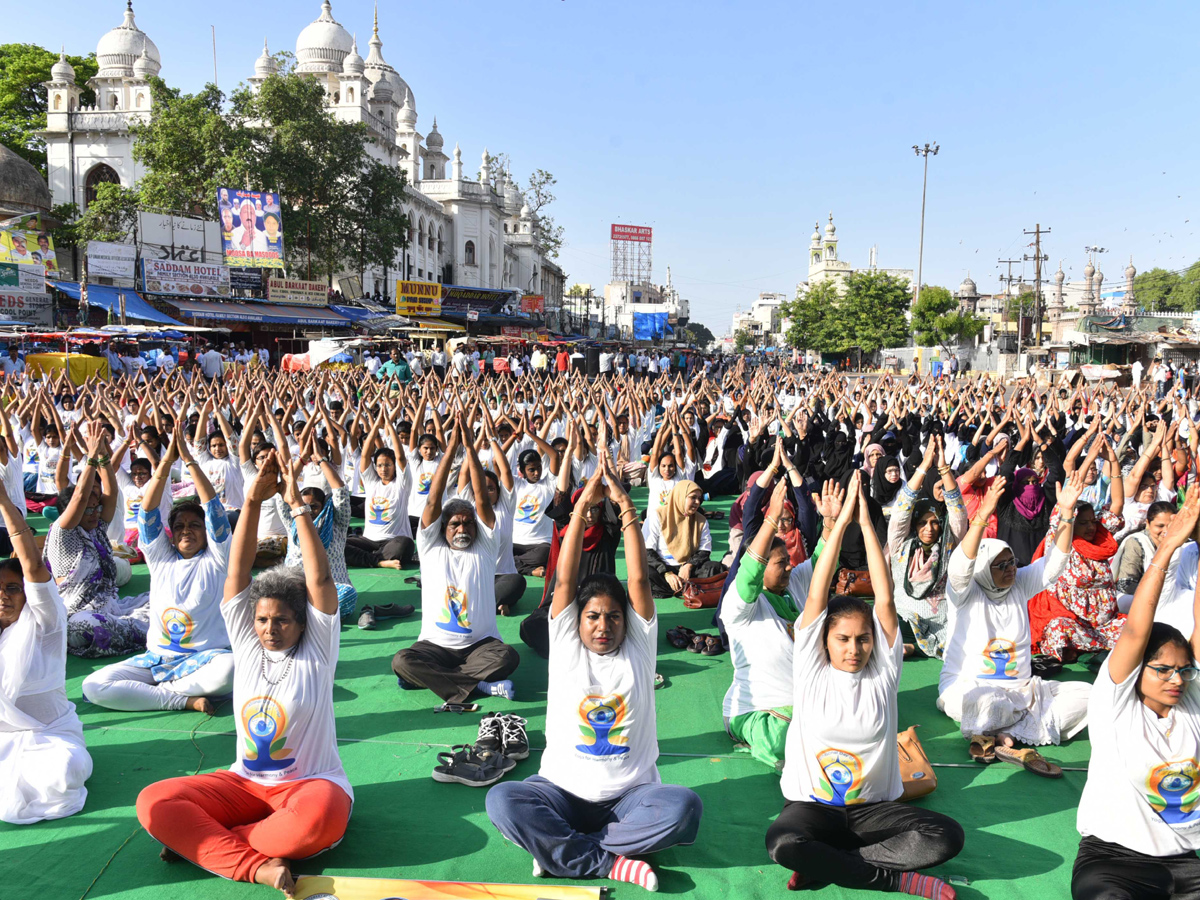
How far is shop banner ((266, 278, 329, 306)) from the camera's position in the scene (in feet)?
111

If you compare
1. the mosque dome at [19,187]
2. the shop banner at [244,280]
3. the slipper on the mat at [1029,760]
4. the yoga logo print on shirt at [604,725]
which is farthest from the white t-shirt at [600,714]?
the mosque dome at [19,187]

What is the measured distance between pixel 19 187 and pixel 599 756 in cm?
4209

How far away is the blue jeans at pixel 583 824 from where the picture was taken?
340 cm

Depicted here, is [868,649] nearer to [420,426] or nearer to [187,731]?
[187,731]

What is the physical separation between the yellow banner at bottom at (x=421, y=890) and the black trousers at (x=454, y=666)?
5.81 feet

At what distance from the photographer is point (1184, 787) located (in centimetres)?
324

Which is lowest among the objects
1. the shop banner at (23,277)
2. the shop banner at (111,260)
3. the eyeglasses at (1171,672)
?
the eyeglasses at (1171,672)

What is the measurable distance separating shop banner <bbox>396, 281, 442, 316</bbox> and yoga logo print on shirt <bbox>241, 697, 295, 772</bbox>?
3346cm

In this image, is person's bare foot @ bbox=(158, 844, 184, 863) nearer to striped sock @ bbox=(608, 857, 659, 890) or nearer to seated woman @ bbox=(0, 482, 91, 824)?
seated woman @ bbox=(0, 482, 91, 824)

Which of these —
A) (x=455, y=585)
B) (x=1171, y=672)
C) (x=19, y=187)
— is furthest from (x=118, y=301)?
(x=1171, y=672)

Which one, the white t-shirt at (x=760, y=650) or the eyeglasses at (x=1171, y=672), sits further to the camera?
the white t-shirt at (x=760, y=650)

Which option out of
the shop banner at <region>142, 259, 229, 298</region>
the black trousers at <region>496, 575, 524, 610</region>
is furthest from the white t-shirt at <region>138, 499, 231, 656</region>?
the shop banner at <region>142, 259, 229, 298</region>

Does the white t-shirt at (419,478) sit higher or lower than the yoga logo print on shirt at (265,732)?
higher

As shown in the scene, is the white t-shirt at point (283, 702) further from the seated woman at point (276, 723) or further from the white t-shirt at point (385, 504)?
the white t-shirt at point (385, 504)
